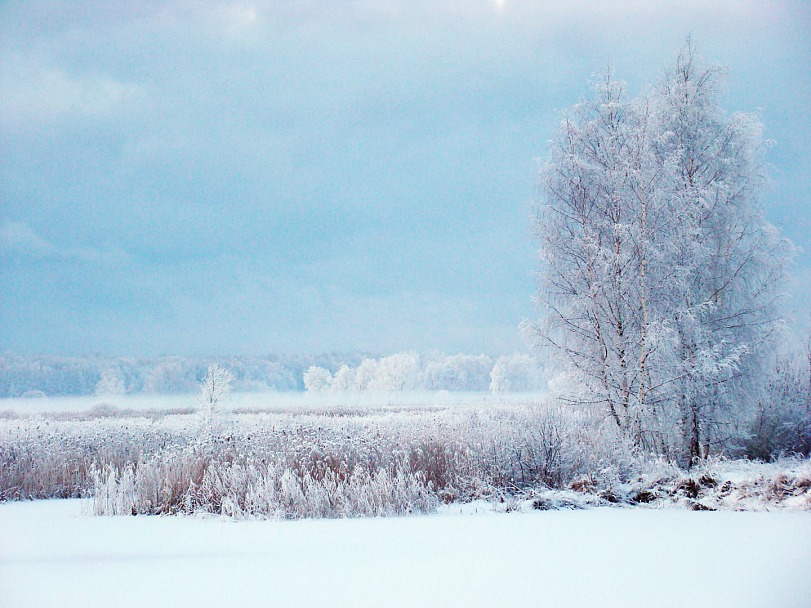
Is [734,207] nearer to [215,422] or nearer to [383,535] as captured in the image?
[383,535]

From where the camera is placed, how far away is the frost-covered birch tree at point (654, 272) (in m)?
12.3

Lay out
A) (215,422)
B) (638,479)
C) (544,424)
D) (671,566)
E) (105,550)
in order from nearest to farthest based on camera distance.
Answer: (671,566) < (105,550) < (638,479) < (544,424) < (215,422)

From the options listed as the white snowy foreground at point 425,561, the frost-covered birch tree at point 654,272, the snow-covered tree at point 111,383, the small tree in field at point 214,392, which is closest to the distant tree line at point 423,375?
the snow-covered tree at point 111,383

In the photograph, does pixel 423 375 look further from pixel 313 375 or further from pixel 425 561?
pixel 425 561

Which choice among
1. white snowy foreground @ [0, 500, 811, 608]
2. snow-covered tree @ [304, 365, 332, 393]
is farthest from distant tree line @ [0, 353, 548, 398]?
white snowy foreground @ [0, 500, 811, 608]

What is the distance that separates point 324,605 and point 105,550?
3197mm

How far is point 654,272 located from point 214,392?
15461mm

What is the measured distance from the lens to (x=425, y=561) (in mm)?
4949

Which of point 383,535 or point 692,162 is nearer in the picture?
point 383,535

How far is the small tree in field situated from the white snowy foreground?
Answer: 1326 cm

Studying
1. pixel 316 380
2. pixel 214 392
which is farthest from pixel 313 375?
pixel 214 392

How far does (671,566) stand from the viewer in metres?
4.75

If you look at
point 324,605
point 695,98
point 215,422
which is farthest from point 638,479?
point 215,422

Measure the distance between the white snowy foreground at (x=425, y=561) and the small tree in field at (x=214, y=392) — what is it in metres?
13.3
